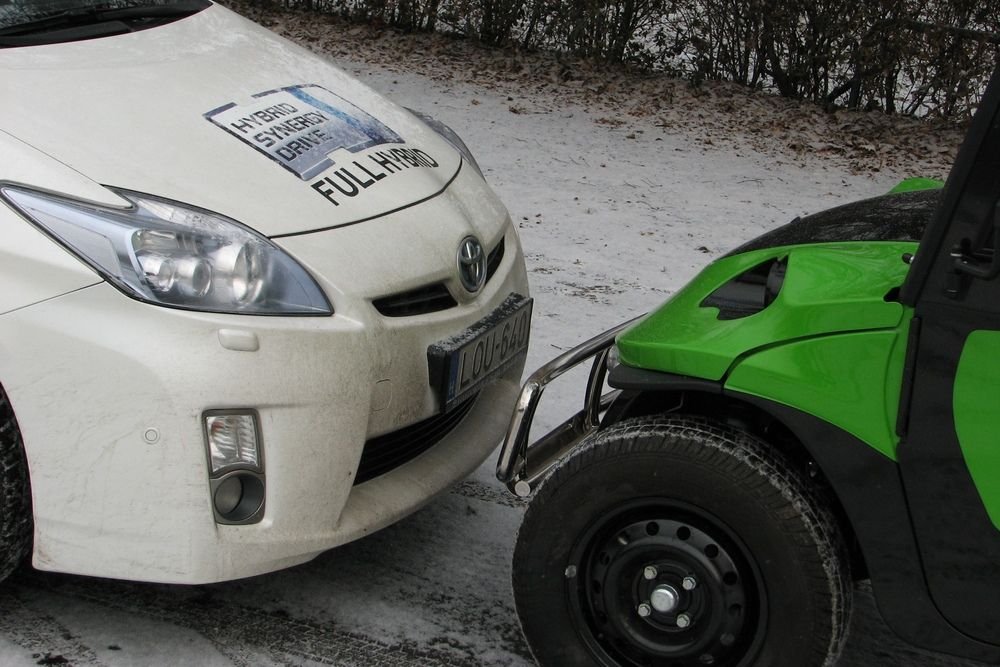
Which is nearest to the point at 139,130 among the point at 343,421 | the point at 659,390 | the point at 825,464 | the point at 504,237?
the point at 343,421

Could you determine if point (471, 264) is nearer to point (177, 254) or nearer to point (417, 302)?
point (417, 302)

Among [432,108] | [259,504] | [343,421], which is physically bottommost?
[432,108]

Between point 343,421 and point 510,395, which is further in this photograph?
point 510,395

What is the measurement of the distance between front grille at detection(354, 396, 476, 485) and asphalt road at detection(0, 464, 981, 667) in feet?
1.20

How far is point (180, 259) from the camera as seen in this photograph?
245 cm

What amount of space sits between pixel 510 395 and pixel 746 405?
0.92m

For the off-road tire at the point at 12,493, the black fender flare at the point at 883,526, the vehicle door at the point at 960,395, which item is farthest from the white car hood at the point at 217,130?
the vehicle door at the point at 960,395

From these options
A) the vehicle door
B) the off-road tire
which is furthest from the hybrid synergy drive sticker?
the vehicle door

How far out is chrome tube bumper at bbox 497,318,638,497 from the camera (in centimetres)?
265

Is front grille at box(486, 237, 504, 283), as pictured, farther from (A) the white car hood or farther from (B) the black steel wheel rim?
(B) the black steel wheel rim

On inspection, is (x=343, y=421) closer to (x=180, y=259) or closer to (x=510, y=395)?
(x=180, y=259)

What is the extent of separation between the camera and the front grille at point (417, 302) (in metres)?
2.65

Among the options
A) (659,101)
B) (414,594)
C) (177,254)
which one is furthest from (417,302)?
(659,101)

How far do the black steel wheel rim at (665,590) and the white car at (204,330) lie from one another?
56 centimetres
